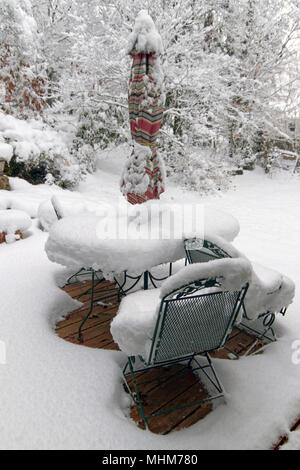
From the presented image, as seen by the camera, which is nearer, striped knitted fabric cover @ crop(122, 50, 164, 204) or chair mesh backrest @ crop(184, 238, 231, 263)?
chair mesh backrest @ crop(184, 238, 231, 263)

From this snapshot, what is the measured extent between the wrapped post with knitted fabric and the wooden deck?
5.39 feet

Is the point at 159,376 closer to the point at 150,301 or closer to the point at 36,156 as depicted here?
the point at 150,301

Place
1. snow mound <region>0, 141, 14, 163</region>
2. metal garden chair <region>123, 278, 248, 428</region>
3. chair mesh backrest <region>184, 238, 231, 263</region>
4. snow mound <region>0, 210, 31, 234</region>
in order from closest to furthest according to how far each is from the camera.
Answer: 1. metal garden chair <region>123, 278, 248, 428</region>
2. chair mesh backrest <region>184, 238, 231, 263</region>
3. snow mound <region>0, 210, 31, 234</region>
4. snow mound <region>0, 141, 14, 163</region>

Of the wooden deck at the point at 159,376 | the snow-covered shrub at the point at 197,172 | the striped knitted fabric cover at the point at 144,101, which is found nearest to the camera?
the wooden deck at the point at 159,376

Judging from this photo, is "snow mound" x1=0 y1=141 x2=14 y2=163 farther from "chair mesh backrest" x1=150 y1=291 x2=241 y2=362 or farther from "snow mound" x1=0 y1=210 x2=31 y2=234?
"chair mesh backrest" x1=150 y1=291 x2=241 y2=362

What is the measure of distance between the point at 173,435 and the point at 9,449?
832mm

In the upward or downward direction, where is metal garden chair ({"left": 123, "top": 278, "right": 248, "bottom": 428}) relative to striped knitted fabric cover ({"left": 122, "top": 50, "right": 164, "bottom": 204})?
downward

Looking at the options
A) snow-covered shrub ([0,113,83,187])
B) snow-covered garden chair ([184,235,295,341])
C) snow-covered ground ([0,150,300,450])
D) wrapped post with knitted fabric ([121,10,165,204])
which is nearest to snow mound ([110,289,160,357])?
snow-covered ground ([0,150,300,450])

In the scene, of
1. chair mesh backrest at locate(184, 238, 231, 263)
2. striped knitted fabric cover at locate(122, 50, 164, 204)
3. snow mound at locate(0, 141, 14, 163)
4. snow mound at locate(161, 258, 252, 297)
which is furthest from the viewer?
snow mound at locate(0, 141, 14, 163)

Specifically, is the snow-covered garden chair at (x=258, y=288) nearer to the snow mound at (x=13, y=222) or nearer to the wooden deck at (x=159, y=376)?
the wooden deck at (x=159, y=376)

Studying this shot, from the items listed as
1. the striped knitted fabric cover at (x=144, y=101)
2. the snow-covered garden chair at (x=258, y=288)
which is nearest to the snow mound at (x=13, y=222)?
the striped knitted fabric cover at (x=144, y=101)

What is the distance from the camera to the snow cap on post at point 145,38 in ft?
10.8

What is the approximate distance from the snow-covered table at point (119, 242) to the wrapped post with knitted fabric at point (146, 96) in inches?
49.1

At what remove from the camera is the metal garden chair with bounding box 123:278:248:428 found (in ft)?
4.99
